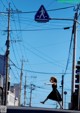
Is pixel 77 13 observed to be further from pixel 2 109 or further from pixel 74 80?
pixel 2 109

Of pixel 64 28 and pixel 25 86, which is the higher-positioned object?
pixel 64 28

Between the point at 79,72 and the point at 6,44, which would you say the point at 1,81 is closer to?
the point at 6,44

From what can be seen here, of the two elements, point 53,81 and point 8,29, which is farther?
point 8,29

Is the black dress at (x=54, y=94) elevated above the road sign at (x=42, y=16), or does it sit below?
below

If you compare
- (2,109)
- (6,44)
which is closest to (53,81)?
(2,109)

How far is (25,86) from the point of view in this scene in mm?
95375

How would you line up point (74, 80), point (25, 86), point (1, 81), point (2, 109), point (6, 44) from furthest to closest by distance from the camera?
point (25, 86)
point (1, 81)
point (6, 44)
point (74, 80)
point (2, 109)

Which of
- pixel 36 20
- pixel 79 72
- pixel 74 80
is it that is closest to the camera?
pixel 36 20

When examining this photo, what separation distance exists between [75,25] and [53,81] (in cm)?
1126

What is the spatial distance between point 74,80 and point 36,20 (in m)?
10.1

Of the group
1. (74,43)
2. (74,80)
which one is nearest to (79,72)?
(74,80)

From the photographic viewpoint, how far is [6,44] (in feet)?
153

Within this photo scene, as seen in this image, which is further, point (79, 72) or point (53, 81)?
point (79, 72)

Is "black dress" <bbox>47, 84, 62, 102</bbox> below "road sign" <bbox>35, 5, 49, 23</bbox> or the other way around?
below
